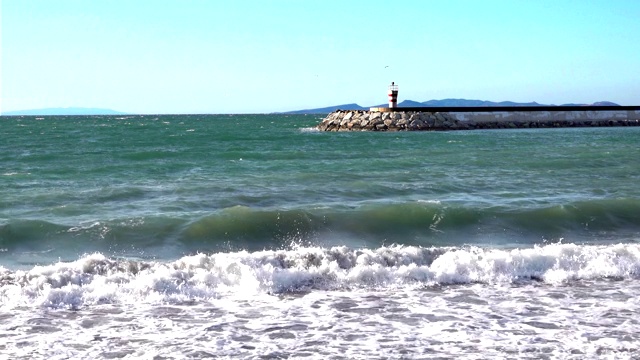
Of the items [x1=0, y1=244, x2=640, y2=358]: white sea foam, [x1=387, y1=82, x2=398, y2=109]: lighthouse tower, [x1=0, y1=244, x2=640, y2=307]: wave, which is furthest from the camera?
[x1=387, y1=82, x2=398, y2=109]: lighthouse tower

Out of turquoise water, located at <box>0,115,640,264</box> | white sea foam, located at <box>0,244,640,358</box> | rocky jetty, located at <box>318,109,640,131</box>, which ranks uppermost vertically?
rocky jetty, located at <box>318,109,640,131</box>

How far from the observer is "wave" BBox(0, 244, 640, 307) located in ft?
24.0

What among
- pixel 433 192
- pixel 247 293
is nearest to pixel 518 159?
pixel 433 192

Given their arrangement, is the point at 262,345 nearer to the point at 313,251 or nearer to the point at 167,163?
the point at 313,251

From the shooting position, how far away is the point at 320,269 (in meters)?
8.16

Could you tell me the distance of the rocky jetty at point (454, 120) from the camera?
159ft

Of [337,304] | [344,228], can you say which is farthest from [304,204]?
[337,304]

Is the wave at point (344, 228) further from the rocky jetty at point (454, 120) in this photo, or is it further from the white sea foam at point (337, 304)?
the rocky jetty at point (454, 120)

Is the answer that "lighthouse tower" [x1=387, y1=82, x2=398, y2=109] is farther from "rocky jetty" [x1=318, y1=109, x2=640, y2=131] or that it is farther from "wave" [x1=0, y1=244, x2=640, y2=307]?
"wave" [x1=0, y1=244, x2=640, y2=307]

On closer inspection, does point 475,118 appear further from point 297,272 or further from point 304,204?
point 297,272

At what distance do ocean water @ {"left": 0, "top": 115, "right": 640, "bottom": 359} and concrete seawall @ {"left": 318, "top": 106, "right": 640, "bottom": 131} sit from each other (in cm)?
3294

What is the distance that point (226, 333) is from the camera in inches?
240

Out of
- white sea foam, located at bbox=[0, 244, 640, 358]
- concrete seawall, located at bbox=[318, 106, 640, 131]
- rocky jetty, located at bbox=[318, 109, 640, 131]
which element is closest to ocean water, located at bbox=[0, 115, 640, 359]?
white sea foam, located at bbox=[0, 244, 640, 358]

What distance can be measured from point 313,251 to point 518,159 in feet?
49.8
